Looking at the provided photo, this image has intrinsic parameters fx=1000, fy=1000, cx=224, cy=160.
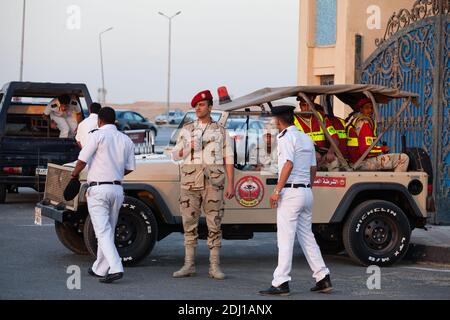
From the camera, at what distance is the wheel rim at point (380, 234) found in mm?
11430

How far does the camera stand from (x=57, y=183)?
1163cm

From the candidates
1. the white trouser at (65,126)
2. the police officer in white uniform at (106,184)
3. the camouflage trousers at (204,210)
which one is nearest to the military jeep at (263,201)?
the camouflage trousers at (204,210)

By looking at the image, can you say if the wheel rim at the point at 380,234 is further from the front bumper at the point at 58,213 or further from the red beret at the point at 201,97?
the front bumper at the point at 58,213

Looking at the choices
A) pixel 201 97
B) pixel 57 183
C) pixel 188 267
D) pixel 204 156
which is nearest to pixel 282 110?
pixel 201 97

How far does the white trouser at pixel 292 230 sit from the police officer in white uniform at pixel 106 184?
1.64m

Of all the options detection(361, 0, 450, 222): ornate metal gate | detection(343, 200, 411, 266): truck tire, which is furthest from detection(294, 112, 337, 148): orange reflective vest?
detection(361, 0, 450, 222): ornate metal gate

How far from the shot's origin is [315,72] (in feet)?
66.8

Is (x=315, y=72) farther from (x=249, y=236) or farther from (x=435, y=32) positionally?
(x=249, y=236)

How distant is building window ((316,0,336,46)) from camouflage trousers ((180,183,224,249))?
32.5 feet

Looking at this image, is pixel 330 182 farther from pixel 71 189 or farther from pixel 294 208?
pixel 71 189

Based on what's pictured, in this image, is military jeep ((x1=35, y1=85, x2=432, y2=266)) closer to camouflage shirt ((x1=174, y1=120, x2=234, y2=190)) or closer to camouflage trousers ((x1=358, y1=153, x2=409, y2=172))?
camouflage trousers ((x1=358, y1=153, x2=409, y2=172))

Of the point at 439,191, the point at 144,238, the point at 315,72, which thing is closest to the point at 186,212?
the point at 144,238

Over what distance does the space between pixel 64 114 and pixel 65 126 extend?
304 mm

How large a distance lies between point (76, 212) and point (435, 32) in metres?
6.69
